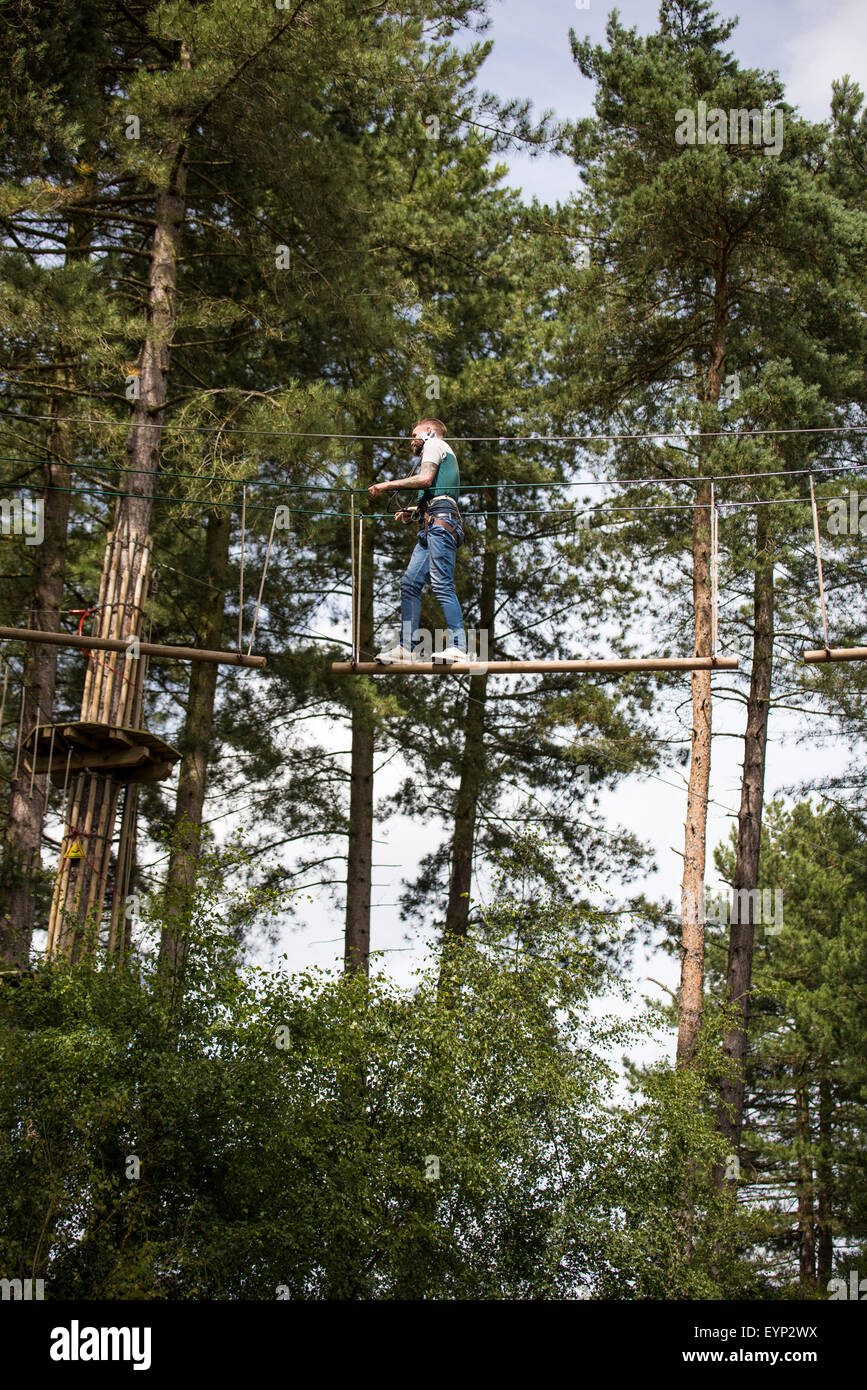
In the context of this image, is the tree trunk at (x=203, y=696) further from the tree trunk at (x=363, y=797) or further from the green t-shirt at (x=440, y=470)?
the green t-shirt at (x=440, y=470)

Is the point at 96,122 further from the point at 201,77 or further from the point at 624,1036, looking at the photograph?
A: the point at 624,1036

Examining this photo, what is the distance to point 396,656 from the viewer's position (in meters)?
8.50

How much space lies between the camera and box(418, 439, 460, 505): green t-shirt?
28.3ft

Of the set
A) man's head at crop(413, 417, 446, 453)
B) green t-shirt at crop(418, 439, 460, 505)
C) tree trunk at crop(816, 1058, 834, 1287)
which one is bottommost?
tree trunk at crop(816, 1058, 834, 1287)

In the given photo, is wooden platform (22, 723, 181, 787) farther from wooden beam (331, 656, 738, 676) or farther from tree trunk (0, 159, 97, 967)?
wooden beam (331, 656, 738, 676)

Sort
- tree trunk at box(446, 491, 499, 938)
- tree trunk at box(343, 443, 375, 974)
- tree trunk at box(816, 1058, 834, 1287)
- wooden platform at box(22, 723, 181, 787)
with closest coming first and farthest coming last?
wooden platform at box(22, 723, 181, 787)
tree trunk at box(343, 443, 375, 974)
tree trunk at box(446, 491, 499, 938)
tree trunk at box(816, 1058, 834, 1287)

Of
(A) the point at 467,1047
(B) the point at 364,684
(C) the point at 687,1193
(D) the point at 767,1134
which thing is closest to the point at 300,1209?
(A) the point at 467,1047

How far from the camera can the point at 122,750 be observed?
9.59 meters

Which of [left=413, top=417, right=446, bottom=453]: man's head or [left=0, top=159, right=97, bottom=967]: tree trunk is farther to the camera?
[left=0, top=159, right=97, bottom=967]: tree trunk

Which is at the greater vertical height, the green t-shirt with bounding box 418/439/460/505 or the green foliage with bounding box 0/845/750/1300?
the green t-shirt with bounding box 418/439/460/505

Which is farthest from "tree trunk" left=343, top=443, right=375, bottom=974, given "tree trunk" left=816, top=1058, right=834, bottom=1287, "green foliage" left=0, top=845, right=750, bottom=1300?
"tree trunk" left=816, top=1058, right=834, bottom=1287

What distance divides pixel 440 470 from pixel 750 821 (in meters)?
6.78

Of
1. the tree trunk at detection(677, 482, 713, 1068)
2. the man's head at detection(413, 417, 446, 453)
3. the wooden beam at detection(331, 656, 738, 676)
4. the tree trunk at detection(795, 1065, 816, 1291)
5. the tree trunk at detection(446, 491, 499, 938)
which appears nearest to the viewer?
the wooden beam at detection(331, 656, 738, 676)

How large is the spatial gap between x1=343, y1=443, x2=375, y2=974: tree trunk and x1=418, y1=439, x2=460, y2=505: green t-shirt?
601 centimetres
